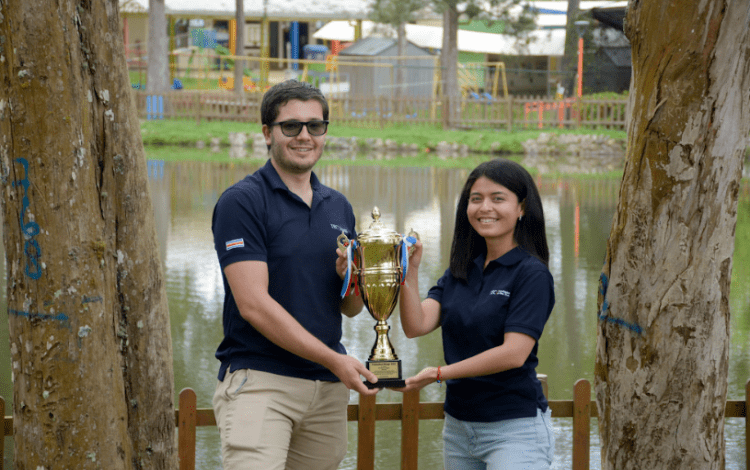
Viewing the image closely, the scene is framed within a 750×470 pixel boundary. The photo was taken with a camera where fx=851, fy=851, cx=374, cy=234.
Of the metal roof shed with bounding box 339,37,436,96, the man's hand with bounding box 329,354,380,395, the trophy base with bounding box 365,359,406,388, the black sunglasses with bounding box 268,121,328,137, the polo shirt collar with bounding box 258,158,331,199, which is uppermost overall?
the metal roof shed with bounding box 339,37,436,96

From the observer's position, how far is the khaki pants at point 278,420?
269cm

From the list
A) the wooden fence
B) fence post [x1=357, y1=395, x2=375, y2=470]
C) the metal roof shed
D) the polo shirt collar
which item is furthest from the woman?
the metal roof shed

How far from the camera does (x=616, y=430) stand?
2.78 m

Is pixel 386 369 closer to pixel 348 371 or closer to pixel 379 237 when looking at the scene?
pixel 348 371

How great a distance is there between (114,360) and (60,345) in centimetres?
19

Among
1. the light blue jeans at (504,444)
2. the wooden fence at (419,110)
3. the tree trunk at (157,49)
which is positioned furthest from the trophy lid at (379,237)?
the tree trunk at (157,49)

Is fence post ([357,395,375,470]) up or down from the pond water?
up

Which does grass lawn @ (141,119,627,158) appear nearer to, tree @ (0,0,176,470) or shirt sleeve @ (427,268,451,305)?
shirt sleeve @ (427,268,451,305)

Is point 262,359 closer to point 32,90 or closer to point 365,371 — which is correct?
point 365,371

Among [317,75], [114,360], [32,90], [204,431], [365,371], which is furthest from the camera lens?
[317,75]

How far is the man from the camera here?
8.73ft

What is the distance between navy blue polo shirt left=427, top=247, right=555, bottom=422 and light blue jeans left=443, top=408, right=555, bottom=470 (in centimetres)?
3

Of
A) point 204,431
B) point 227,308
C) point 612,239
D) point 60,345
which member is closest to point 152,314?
Result: point 227,308

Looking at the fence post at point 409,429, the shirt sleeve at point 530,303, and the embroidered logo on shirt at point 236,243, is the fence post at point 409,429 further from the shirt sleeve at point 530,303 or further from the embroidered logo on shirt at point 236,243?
the embroidered logo on shirt at point 236,243
